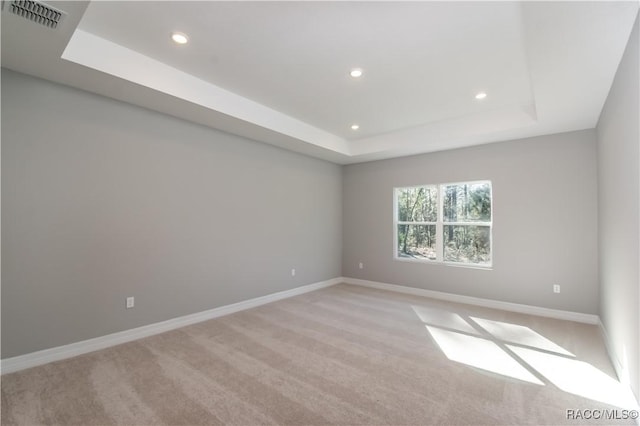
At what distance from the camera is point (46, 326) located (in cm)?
270

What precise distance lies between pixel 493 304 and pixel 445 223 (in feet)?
4.86

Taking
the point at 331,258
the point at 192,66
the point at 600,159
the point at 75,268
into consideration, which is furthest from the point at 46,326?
the point at 600,159

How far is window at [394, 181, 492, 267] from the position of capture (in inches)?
189

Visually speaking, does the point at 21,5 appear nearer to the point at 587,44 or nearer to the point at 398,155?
the point at 587,44

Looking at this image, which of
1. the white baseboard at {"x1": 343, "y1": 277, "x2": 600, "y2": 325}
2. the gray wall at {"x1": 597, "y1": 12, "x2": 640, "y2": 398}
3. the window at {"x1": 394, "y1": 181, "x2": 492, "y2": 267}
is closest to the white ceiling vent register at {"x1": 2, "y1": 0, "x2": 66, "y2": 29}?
the gray wall at {"x1": 597, "y1": 12, "x2": 640, "y2": 398}

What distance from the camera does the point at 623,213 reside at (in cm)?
241

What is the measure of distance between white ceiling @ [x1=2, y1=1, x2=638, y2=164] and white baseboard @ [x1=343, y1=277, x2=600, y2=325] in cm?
253

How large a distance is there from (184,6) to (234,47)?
555 mm

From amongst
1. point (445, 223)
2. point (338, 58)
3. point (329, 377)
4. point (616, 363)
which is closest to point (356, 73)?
point (338, 58)

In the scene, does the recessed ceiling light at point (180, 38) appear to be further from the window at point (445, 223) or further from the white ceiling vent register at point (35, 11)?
the window at point (445, 223)

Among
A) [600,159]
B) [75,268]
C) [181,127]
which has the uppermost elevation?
[181,127]

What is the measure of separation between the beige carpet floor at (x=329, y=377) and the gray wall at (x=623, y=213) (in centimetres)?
38

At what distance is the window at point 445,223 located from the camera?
15.7ft

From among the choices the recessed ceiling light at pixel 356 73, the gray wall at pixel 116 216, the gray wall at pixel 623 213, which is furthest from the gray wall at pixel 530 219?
the gray wall at pixel 116 216
